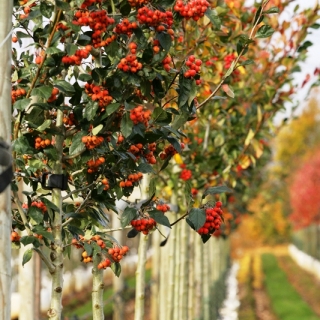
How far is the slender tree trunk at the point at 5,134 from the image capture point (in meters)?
2.82

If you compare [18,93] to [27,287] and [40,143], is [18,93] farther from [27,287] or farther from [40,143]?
[27,287]

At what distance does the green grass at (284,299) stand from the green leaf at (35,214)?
54.2ft

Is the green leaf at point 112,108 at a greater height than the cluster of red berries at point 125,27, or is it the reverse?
the cluster of red berries at point 125,27

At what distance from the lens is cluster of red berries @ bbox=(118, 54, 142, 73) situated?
10.2 ft

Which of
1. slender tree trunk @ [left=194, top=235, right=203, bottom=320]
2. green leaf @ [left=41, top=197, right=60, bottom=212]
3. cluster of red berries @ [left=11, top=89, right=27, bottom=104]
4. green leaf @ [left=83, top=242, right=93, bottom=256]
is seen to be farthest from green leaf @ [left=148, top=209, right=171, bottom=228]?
slender tree trunk @ [left=194, top=235, right=203, bottom=320]

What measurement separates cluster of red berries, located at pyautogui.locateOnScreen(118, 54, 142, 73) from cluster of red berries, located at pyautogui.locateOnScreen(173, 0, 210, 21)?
367 mm

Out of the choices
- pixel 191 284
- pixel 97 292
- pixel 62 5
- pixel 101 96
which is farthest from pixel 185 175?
pixel 191 284

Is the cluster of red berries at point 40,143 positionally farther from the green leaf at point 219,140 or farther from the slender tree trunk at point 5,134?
the green leaf at point 219,140

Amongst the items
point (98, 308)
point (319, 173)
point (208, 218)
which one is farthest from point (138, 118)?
point (319, 173)

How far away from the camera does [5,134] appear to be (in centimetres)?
285

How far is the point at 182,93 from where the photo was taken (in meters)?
3.36

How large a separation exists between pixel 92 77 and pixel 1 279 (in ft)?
2.91

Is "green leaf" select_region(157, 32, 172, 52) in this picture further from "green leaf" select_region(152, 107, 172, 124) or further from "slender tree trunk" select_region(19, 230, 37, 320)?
"slender tree trunk" select_region(19, 230, 37, 320)

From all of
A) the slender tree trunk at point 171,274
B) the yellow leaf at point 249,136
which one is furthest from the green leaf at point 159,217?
the slender tree trunk at point 171,274
